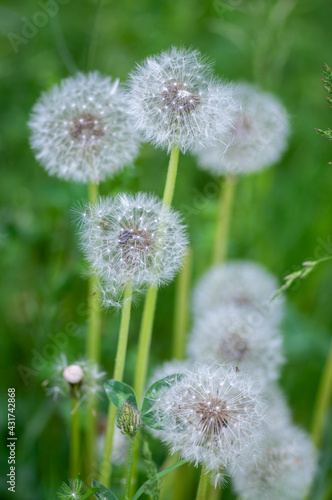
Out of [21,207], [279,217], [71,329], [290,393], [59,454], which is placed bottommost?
[59,454]

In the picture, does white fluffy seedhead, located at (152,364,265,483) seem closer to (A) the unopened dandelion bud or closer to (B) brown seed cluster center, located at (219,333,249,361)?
(A) the unopened dandelion bud

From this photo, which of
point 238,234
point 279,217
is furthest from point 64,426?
point 279,217

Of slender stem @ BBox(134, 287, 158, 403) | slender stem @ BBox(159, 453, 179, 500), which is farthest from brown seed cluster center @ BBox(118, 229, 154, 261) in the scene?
slender stem @ BBox(159, 453, 179, 500)

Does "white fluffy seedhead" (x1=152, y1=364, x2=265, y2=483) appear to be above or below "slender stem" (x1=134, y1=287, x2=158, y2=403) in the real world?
below

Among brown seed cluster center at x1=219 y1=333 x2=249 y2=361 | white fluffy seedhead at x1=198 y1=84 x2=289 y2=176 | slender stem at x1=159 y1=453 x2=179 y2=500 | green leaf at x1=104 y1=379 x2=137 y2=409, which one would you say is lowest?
slender stem at x1=159 y1=453 x2=179 y2=500

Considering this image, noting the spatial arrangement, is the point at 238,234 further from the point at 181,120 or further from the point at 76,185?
the point at 181,120

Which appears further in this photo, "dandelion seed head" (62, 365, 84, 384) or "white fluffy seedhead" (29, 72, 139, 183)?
"white fluffy seedhead" (29, 72, 139, 183)

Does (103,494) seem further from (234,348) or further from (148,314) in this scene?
(234,348)

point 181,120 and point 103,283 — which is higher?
point 181,120
